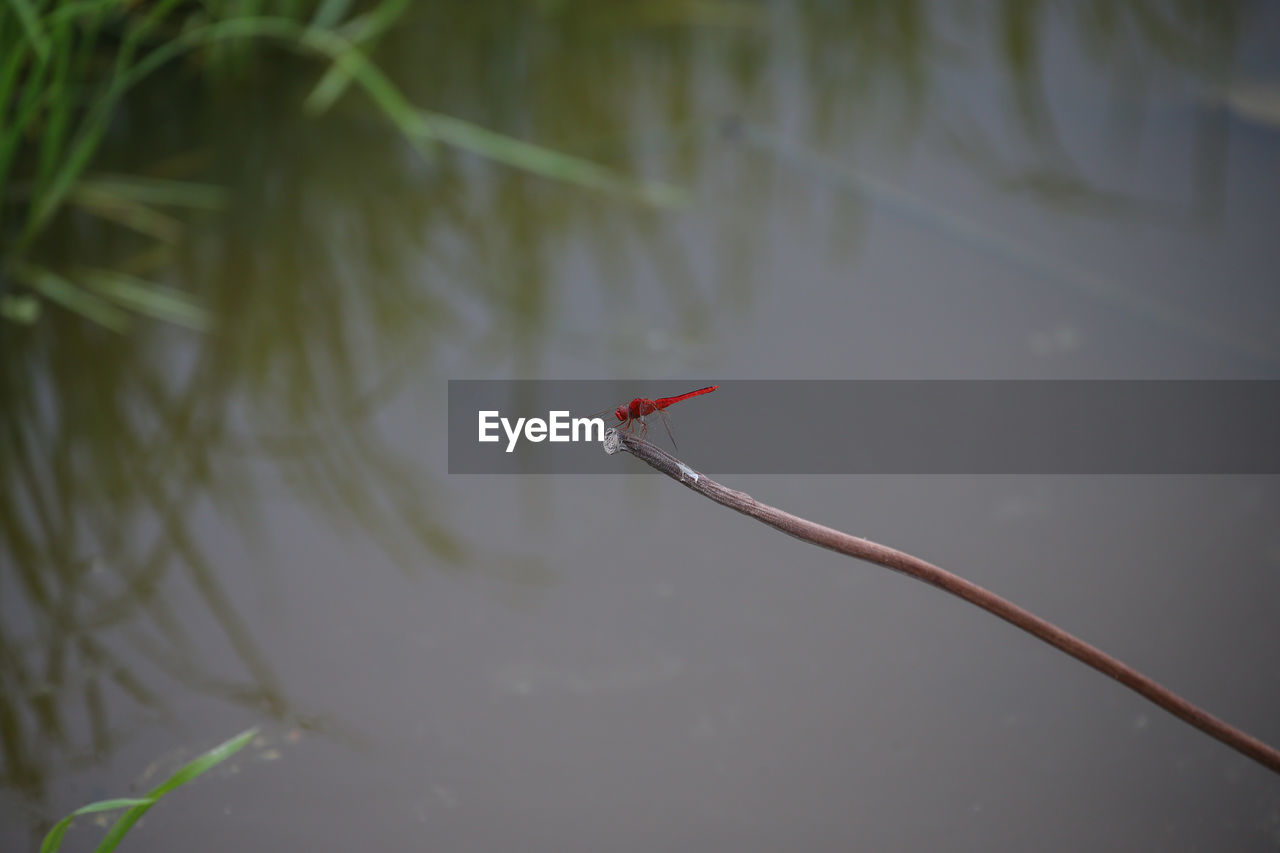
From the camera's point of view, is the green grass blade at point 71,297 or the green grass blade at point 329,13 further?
the green grass blade at point 329,13

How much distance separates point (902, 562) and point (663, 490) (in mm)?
453

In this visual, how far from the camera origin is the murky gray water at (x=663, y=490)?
0.64 metres

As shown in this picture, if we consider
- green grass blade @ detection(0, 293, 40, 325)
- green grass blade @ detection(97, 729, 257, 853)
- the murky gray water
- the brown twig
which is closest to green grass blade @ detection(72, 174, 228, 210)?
the murky gray water

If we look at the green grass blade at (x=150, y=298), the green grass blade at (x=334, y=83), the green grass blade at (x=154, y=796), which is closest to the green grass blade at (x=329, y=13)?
the green grass blade at (x=334, y=83)

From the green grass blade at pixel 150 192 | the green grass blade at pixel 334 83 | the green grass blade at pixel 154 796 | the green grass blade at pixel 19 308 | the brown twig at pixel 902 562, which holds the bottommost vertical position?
A: the green grass blade at pixel 154 796

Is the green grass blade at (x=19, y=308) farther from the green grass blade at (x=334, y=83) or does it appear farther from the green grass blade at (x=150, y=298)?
the green grass blade at (x=334, y=83)

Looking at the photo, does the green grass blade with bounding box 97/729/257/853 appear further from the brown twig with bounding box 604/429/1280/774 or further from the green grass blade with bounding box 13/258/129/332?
the green grass blade with bounding box 13/258/129/332

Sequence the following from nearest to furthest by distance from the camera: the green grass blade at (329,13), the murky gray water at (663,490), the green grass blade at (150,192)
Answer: the murky gray water at (663,490) → the green grass blade at (150,192) → the green grass blade at (329,13)

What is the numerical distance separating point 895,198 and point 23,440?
3.18ft

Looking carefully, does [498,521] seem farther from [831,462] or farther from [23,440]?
[23,440]

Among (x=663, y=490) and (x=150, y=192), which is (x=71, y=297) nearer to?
(x=150, y=192)

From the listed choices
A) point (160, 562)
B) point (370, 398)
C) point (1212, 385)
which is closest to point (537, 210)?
point (370, 398)

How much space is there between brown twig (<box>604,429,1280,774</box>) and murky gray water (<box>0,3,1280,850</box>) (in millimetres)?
211

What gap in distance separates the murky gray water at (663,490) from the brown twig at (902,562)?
21 cm
